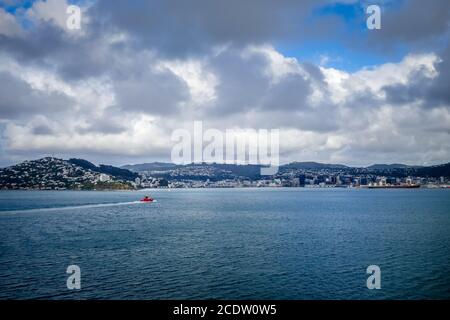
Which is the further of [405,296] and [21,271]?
[21,271]

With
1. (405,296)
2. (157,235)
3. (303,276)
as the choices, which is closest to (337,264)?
(303,276)

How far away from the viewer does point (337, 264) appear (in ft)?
133

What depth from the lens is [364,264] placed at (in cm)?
4069

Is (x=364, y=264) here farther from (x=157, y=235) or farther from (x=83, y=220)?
(x=83, y=220)
